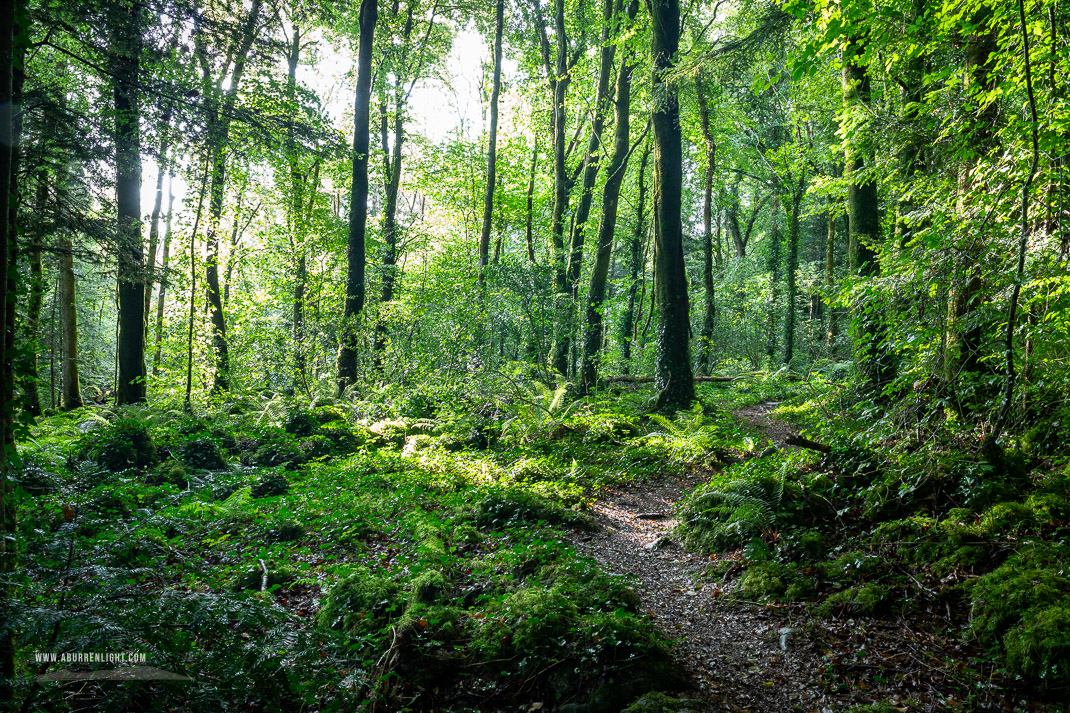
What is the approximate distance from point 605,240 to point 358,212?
6.51m

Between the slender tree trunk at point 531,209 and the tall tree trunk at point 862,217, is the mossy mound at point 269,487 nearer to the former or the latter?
the tall tree trunk at point 862,217

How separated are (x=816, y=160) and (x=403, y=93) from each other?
1434 centimetres

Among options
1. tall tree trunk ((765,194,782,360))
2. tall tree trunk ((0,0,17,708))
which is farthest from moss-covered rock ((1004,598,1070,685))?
tall tree trunk ((765,194,782,360))

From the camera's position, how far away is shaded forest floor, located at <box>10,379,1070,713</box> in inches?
115

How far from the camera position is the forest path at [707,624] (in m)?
3.38

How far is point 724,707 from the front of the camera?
3.22m

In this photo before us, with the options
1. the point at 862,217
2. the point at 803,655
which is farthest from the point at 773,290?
the point at 803,655

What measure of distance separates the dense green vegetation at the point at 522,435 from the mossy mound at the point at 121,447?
53 mm

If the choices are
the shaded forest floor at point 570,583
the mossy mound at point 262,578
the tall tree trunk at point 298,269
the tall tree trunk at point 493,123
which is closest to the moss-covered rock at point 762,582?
the shaded forest floor at point 570,583

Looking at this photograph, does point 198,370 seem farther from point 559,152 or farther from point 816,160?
point 816,160

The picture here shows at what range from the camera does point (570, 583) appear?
14.6 ft

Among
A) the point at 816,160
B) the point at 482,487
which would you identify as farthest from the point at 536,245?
the point at 482,487

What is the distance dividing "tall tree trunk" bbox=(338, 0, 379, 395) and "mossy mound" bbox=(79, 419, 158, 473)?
5.39m

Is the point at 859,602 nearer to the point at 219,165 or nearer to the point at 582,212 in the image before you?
the point at 219,165
